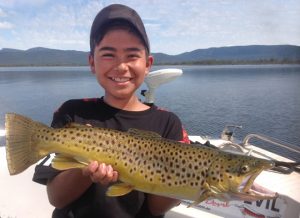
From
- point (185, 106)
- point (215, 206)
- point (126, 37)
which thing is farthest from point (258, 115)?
point (126, 37)

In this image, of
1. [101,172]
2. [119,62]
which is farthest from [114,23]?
[101,172]

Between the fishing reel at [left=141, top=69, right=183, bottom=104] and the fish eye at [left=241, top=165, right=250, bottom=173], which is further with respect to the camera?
the fishing reel at [left=141, top=69, right=183, bottom=104]

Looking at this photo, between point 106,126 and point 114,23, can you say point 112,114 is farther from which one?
point 114,23

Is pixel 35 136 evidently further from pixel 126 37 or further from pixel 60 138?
pixel 126 37

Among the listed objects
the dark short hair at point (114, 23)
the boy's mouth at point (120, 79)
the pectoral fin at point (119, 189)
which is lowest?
the pectoral fin at point (119, 189)

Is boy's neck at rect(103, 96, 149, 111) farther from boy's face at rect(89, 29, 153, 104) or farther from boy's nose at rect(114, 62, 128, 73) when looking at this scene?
boy's nose at rect(114, 62, 128, 73)

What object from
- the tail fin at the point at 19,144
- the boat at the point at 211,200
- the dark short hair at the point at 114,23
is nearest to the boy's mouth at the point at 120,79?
the dark short hair at the point at 114,23

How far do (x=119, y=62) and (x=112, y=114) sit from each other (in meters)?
0.59

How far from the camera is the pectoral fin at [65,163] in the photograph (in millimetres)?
3172

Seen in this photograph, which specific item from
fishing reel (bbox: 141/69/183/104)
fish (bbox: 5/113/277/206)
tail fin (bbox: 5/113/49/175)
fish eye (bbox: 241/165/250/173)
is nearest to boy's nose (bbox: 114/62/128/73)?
fish (bbox: 5/113/277/206)

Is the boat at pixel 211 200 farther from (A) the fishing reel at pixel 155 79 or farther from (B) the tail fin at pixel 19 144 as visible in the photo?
(B) the tail fin at pixel 19 144

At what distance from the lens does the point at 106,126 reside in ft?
12.2

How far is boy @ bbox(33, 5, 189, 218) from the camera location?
3.56 metres

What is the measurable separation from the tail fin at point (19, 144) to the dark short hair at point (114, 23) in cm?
107
